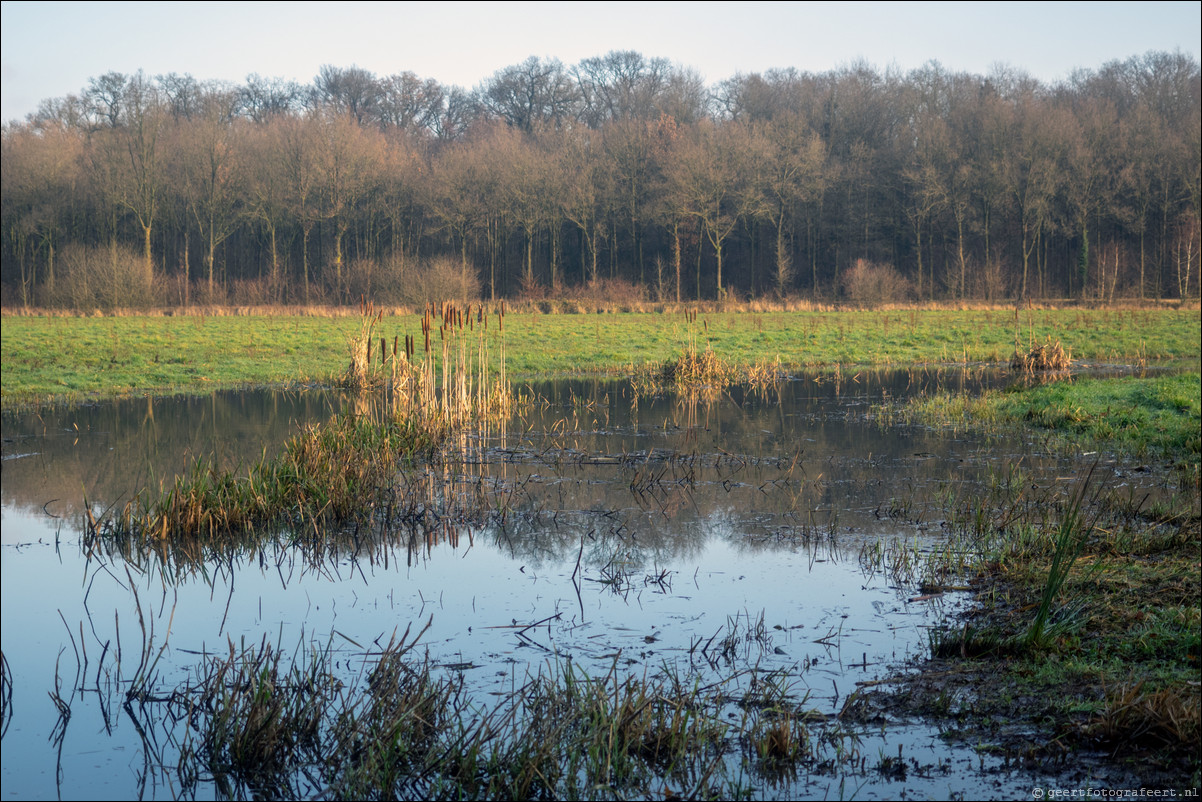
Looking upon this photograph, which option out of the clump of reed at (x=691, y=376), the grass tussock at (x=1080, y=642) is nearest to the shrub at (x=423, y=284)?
the clump of reed at (x=691, y=376)

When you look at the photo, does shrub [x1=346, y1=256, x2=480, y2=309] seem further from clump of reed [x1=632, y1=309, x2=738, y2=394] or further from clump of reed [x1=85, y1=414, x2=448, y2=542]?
clump of reed [x1=85, y1=414, x2=448, y2=542]

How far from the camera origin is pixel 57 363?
18.5 metres

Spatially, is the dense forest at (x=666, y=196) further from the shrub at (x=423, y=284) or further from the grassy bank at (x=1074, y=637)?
the grassy bank at (x=1074, y=637)

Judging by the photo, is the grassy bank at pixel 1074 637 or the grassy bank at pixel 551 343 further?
the grassy bank at pixel 551 343

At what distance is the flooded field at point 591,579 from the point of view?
371cm

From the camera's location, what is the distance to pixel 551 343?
23031mm

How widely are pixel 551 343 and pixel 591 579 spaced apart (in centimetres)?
1761

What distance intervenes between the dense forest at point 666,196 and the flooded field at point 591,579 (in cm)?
2378

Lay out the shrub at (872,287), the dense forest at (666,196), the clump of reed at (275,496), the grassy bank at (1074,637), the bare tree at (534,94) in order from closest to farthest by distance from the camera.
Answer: the grassy bank at (1074,637), the clump of reed at (275,496), the shrub at (872,287), the dense forest at (666,196), the bare tree at (534,94)

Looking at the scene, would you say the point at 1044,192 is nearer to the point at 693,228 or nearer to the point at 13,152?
the point at 693,228

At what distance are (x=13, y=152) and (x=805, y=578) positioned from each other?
4461 cm

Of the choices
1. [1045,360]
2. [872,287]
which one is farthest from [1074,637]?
[872,287]

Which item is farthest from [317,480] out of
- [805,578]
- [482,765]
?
[482,765]

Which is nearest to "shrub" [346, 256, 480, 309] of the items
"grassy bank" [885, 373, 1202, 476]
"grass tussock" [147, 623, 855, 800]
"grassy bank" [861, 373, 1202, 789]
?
"grassy bank" [885, 373, 1202, 476]
